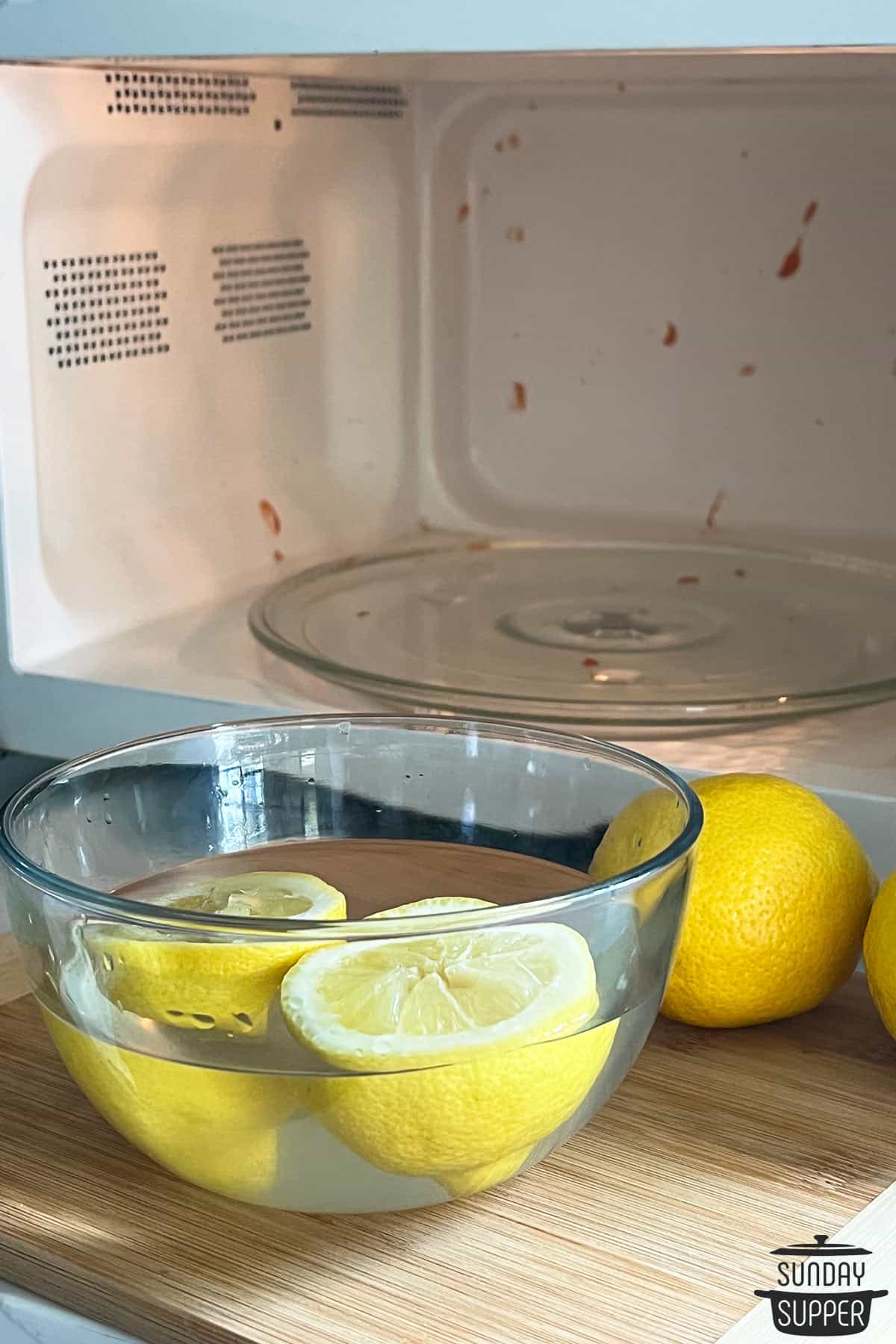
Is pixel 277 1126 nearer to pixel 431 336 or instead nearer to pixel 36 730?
pixel 36 730

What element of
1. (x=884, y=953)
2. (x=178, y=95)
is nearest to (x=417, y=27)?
(x=178, y=95)

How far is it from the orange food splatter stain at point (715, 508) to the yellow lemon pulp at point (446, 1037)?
789 mm

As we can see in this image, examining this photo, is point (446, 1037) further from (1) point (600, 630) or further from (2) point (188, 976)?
(1) point (600, 630)

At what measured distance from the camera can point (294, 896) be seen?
494mm

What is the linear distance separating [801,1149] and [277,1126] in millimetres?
163

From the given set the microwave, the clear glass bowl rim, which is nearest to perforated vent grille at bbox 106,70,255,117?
the microwave

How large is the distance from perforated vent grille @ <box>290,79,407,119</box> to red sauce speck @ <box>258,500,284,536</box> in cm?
25

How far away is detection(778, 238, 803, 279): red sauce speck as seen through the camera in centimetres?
111

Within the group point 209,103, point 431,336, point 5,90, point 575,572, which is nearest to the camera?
point 5,90

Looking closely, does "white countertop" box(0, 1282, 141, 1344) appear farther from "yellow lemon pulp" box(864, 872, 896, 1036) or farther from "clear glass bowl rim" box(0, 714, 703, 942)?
"yellow lemon pulp" box(864, 872, 896, 1036)

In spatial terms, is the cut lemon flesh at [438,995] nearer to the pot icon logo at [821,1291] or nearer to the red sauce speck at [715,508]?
the pot icon logo at [821,1291]

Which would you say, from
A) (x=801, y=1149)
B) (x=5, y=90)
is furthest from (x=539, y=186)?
(x=801, y=1149)

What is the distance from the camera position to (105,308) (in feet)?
3.06

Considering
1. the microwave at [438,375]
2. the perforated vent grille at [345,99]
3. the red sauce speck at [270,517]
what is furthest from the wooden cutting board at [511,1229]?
the perforated vent grille at [345,99]
